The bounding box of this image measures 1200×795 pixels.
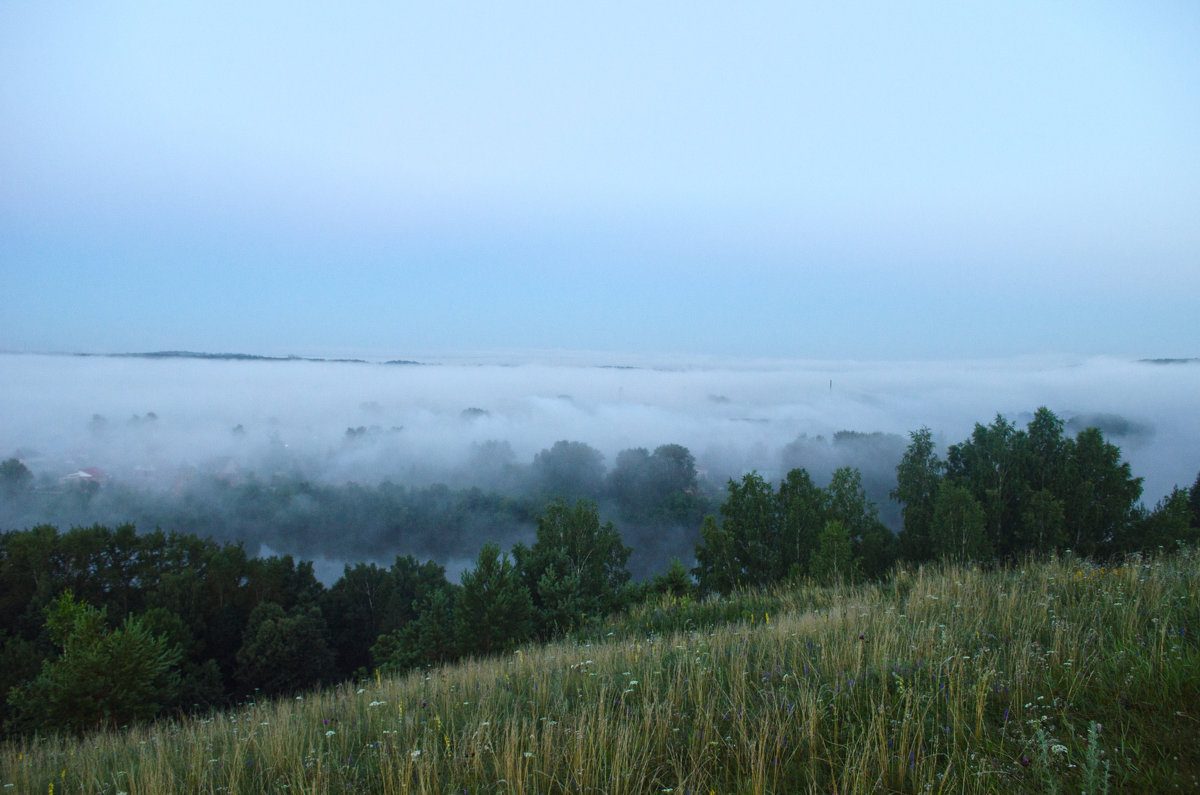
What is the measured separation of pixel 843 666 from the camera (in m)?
3.93

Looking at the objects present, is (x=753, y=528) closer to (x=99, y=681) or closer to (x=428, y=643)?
(x=428, y=643)

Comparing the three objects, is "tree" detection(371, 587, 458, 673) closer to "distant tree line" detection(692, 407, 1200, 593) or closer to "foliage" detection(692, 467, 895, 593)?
"foliage" detection(692, 467, 895, 593)

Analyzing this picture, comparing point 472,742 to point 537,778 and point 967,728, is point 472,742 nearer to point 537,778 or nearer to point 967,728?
point 537,778

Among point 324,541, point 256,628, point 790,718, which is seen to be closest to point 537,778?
point 790,718

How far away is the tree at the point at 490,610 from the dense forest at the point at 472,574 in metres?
0.05

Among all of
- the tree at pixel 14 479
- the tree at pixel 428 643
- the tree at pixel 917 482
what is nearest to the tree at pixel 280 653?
the tree at pixel 428 643

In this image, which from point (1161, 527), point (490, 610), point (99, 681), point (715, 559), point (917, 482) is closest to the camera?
point (490, 610)

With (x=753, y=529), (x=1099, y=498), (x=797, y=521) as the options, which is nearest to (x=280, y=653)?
(x=753, y=529)

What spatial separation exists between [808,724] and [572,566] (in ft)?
75.9

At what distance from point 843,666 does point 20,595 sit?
2494 inches

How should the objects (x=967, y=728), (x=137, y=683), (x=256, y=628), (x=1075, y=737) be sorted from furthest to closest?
1. (x=256, y=628)
2. (x=137, y=683)
3. (x=967, y=728)
4. (x=1075, y=737)

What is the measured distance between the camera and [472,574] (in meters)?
19.9

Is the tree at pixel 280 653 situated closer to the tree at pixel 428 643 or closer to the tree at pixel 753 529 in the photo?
the tree at pixel 428 643

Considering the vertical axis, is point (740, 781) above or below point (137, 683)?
above
